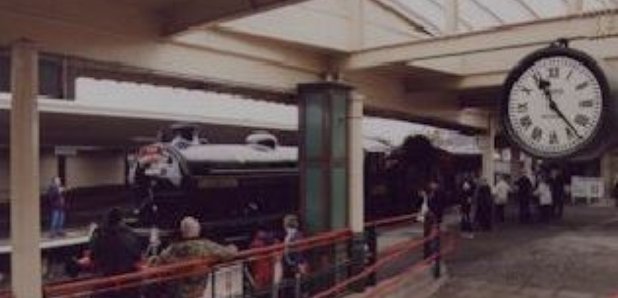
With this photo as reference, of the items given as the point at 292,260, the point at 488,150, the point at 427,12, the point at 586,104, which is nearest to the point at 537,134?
the point at 586,104

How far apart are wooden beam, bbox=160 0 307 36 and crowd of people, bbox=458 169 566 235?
11621 mm

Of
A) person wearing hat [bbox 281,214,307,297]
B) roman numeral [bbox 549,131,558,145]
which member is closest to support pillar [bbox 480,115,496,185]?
person wearing hat [bbox 281,214,307,297]

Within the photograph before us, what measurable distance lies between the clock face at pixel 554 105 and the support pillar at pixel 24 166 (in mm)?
4964

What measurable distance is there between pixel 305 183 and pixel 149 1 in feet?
13.0

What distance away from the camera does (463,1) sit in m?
14.5

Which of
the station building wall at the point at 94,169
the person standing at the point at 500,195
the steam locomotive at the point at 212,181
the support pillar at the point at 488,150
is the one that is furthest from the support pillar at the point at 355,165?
the station building wall at the point at 94,169

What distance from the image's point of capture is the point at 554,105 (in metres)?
4.68

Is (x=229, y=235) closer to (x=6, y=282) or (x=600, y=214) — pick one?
(x=6, y=282)

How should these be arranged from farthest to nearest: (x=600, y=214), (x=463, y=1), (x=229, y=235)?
(x=600, y=214) → (x=229, y=235) → (x=463, y=1)

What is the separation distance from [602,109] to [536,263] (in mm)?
11134

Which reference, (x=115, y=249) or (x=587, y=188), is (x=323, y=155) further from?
(x=587, y=188)

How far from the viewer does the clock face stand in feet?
14.6

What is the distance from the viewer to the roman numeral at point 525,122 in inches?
187

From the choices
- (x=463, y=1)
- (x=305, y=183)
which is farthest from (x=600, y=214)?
(x=305, y=183)
